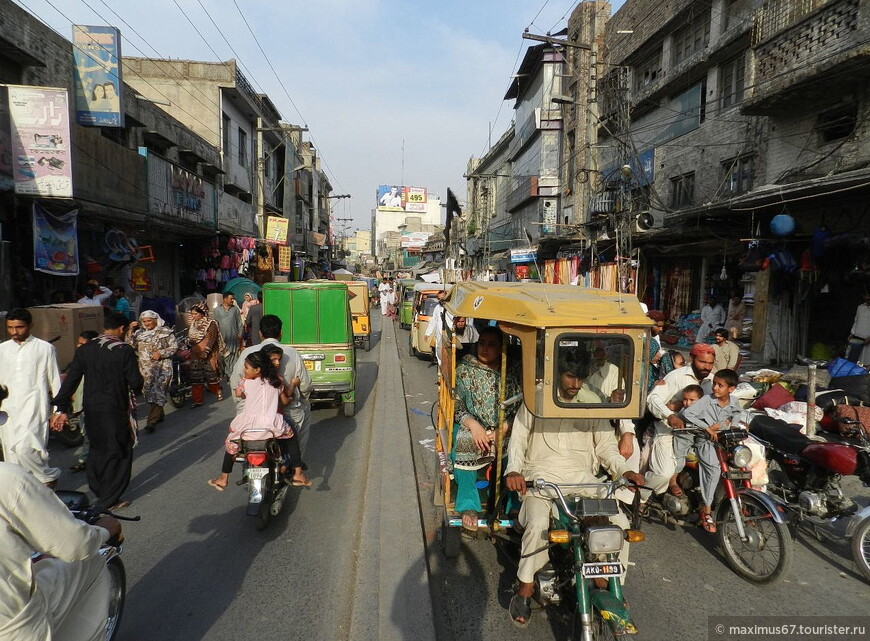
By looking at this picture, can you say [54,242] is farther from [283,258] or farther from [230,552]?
[283,258]

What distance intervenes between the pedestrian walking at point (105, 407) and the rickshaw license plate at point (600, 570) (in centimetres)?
405

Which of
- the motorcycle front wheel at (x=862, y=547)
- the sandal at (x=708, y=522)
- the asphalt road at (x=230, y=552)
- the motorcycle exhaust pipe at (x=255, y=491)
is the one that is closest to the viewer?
the asphalt road at (x=230, y=552)

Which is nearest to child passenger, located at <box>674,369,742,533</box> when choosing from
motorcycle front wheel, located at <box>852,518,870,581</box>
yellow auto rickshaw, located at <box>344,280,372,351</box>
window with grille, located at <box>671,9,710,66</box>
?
motorcycle front wheel, located at <box>852,518,870,581</box>

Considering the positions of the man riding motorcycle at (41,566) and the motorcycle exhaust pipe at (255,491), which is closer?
the man riding motorcycle at (41,566)

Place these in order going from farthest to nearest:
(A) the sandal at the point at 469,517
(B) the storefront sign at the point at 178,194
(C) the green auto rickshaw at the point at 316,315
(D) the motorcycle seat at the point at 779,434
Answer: (B) the storefront sign at the point at 178,194 → (C) the green auto rickshaw at the point at 316,315 → (D) the motorcycle seat at the point at 779,434 → (A) the sandal at the point at 469,517

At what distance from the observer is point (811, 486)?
14.4 feet

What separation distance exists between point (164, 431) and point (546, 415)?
6.38m

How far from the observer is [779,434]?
185 inches

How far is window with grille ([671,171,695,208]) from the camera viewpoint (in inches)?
624

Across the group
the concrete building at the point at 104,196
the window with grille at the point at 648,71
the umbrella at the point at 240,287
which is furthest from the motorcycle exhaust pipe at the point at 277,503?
the window with grille at the point at 648,71

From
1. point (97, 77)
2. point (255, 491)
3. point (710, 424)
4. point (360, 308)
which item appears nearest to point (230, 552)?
point (255, 491)

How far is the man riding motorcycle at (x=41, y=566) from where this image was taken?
193 centimetres

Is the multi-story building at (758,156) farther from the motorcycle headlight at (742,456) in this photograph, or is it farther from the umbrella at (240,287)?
the umbrella at (240,287)

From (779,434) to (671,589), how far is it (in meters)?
1.82
